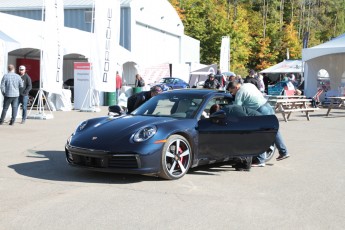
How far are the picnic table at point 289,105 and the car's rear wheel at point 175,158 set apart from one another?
10808 mm

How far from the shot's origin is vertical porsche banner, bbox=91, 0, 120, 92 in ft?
65.0

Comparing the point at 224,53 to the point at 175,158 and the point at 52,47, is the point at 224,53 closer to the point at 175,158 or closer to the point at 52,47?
the point at 52,47

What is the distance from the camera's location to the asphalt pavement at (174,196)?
5129mm

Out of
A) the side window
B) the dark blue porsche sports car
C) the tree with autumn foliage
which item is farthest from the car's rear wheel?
the tree with autumn foliage

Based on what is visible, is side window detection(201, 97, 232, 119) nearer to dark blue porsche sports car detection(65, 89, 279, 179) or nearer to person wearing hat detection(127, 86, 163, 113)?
dark blue porsche sports car detection(65, 89, 279, 179)

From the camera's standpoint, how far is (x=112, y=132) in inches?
282

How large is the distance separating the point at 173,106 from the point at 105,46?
40.3 feet

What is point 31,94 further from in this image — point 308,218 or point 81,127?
point 308,218

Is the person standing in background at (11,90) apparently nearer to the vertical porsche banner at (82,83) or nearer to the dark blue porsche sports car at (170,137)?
the vertical porsche banner at (82,83)

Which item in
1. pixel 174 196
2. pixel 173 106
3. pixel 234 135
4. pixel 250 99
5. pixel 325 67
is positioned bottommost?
pixel 174 196

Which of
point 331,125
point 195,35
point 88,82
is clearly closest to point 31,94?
point 88,82

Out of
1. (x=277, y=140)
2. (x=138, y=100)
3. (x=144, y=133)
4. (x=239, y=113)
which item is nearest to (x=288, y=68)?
(x=138, y=100)

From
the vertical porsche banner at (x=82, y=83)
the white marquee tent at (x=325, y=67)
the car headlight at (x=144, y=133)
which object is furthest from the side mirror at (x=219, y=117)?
the white marquee tent at (x=325, y=67)

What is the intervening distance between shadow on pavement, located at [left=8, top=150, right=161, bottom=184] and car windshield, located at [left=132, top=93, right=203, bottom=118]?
3.71ft
